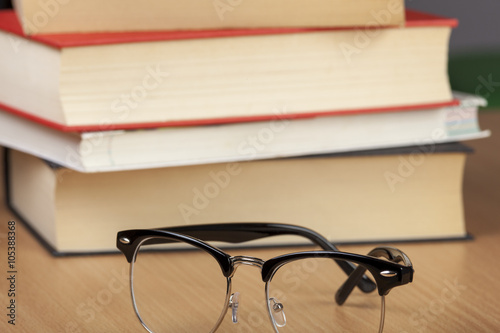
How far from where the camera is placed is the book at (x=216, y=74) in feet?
2.02

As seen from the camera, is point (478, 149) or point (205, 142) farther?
point (478, 149)

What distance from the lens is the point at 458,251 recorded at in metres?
0.69

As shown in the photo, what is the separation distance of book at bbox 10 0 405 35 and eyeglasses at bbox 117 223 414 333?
0.18 m

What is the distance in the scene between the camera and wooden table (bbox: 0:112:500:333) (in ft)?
1.78

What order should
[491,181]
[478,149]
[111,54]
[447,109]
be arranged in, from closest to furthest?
[111,54]
[447,109]
[491,181]
[478,149]

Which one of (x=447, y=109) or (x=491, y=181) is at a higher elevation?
(x=447, y=109)

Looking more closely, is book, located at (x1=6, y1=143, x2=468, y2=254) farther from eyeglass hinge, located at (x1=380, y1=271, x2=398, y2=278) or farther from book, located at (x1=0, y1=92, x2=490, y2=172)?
eyeglass hinge, located at (x1=380, y1=271, x2=398, y2=278)

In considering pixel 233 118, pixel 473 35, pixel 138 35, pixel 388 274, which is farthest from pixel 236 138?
pixel 473 35

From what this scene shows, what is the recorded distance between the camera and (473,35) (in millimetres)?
1679

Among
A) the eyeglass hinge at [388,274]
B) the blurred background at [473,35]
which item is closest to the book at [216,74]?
the eyeglass hinge at [388,274]

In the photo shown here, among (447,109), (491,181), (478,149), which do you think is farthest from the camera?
(478,149)

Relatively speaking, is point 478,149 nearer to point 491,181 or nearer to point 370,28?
point 491,181

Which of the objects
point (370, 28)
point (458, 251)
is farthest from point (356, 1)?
point (458, 251)

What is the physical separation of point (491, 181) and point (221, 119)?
0.39 m
